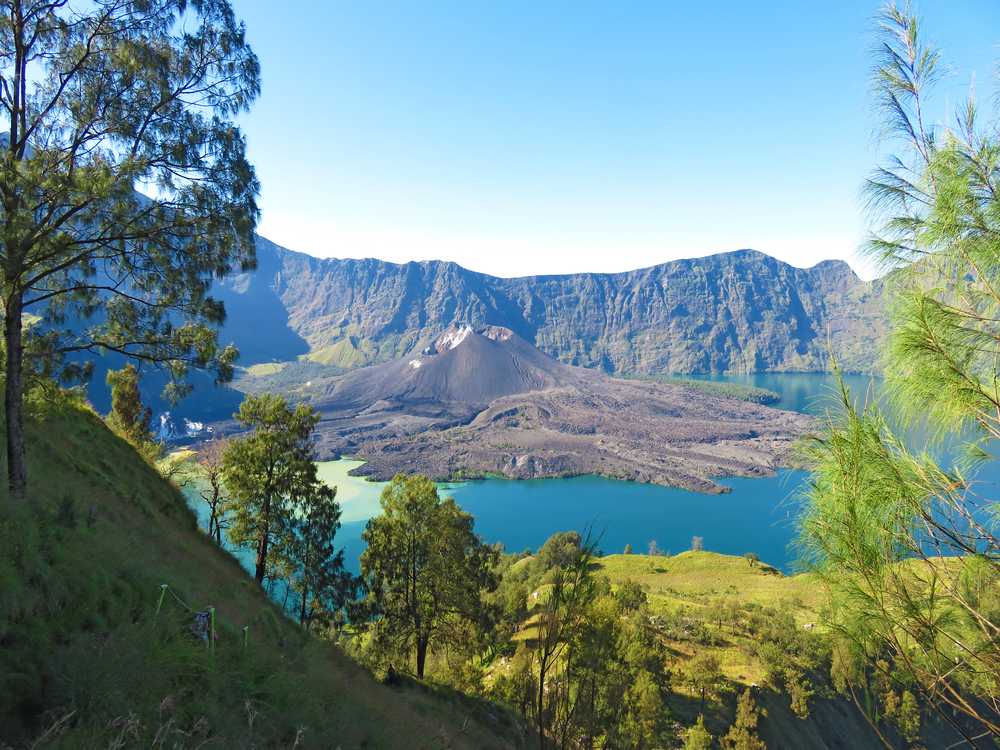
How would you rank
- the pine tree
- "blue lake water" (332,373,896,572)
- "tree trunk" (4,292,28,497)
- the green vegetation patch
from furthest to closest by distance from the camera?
the green vegetation patch < "blue lake water" (332,373,896,572) < the pine tree < "tree trunk" (4,292,28,497)

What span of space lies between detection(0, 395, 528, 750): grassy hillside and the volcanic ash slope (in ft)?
274

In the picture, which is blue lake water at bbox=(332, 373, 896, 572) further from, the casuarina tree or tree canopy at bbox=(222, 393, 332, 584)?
the casuarina tree

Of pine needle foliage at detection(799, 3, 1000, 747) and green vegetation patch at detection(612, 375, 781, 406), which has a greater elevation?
pine needle foliage at detection(799, 3, 1000, 747)

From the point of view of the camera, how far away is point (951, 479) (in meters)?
4.84

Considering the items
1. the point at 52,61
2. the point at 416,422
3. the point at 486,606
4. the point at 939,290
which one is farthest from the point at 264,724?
the point at 416,422

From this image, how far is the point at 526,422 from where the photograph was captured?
138 meters

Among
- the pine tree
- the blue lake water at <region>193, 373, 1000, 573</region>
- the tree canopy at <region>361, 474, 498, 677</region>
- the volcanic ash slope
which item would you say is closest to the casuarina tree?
the tree canopy at <region>361, 474, 498, 677</region>

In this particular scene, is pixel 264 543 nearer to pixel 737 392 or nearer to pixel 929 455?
pixel 929 455

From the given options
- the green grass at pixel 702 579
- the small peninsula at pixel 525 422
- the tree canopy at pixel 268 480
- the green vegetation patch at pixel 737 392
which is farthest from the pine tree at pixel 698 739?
the green vegetation patch at pixel 737 392

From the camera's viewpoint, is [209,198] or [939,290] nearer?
[939,290]

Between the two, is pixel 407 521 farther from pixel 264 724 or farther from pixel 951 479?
pixel 951 479

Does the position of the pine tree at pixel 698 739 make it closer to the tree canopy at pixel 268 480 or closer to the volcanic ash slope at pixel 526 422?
the tree canopy at pixel 268 480

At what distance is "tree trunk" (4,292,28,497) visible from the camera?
6297 millimetres

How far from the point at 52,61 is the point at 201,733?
9.19 metres
